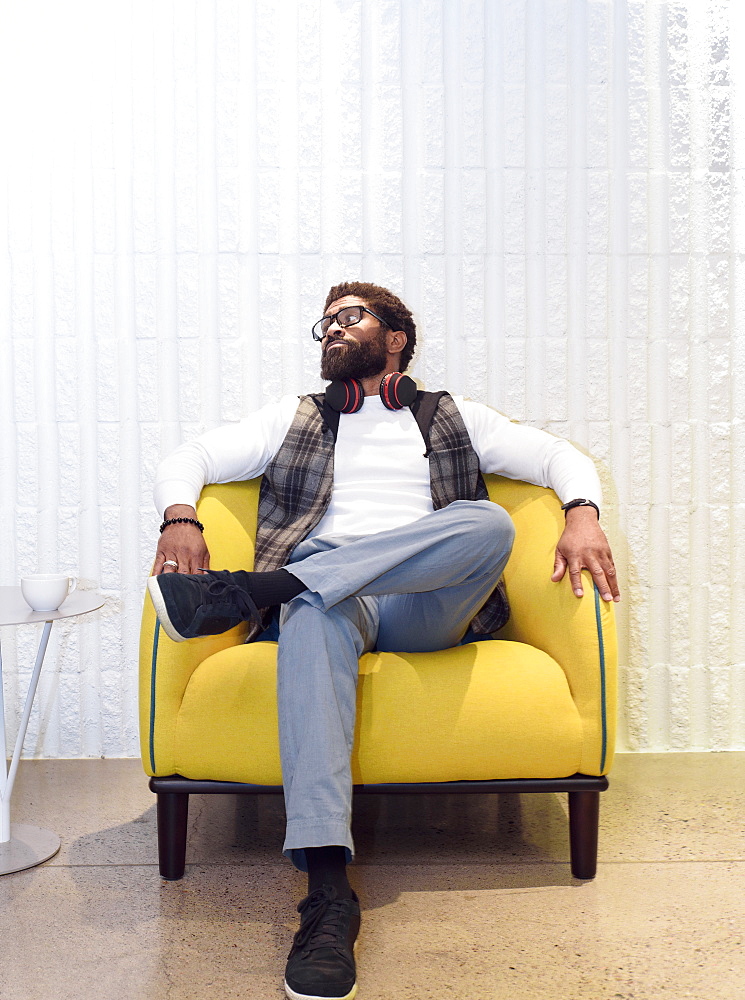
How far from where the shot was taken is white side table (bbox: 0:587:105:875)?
6.20ft

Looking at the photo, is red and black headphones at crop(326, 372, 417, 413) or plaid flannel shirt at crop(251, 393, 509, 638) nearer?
plaid flannel shirt at crop(251, 393, 509, 638)

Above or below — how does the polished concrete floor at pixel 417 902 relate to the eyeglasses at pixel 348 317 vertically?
below

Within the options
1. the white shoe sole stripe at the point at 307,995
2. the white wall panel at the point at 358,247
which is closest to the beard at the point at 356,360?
the white wall panel at the point at 358,247

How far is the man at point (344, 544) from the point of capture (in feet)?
5.08

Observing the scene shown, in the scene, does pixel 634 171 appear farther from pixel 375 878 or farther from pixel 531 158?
pixel 375 878

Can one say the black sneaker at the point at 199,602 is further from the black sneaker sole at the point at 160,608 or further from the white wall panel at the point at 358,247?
the white wall panel at the point at 358,247

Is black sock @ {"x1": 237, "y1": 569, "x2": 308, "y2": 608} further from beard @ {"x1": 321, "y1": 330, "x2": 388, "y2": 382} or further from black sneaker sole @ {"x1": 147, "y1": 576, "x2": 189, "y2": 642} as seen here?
beard @ {"x1": 321, "y1": 330, "x2": 388, "y2": 382}

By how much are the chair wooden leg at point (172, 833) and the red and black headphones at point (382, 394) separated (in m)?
1.00

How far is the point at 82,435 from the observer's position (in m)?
2.64

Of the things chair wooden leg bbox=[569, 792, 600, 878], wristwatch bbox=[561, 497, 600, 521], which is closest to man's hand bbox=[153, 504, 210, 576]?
wristwatch bbox=[561, 497, 600, 521]

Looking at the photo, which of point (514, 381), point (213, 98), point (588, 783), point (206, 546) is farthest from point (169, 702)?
point (213, 98)

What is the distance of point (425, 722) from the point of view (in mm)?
1744

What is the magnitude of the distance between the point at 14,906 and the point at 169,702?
46cm

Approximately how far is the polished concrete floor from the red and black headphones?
38.8 inches
